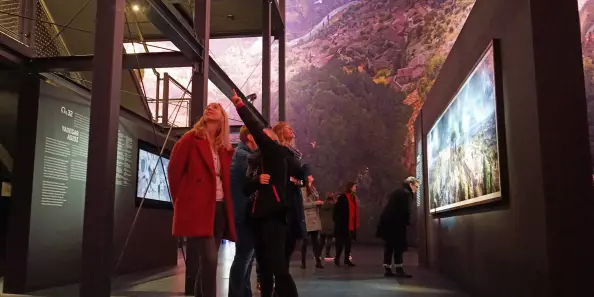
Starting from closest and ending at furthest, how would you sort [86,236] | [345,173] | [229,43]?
[86,236], [345,173], [229,43]

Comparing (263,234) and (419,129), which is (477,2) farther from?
(419,129)

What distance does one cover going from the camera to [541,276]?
12.8ft

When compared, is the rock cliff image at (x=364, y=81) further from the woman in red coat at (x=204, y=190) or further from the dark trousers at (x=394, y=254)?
the woman in red coat at (x=204, y=190)

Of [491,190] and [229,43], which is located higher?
[229,43]

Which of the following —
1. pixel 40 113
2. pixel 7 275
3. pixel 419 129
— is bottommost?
pixel 7 275

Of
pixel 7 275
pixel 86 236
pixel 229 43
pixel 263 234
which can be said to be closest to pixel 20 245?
pixel 7 275

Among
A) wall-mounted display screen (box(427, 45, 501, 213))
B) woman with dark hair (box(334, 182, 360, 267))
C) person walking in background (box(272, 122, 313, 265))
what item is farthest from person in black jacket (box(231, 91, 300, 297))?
woman with dark hair (box(334, 182, 360, 267))

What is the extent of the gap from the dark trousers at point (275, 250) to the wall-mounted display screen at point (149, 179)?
5.04 metres

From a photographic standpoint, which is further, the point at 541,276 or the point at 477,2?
the point at 477,2

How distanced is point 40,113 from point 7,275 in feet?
6.21

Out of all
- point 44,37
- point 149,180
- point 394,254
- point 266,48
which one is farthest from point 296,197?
point 266,48

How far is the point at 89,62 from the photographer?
6719 mm

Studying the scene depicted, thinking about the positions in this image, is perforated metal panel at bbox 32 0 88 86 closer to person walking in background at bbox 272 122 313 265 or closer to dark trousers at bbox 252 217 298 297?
person walking in background at bbox 272 122 313 265

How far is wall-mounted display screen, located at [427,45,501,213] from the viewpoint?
5.07m
